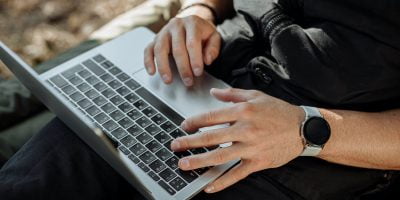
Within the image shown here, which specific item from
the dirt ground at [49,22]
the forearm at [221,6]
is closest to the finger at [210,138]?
the forearm at [221,6]

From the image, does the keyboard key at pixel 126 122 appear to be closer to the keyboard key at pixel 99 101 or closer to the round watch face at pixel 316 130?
the keyboard key at pixel 99 101

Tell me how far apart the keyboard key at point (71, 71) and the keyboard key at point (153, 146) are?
0.28 m

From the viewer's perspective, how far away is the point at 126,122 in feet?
3.34

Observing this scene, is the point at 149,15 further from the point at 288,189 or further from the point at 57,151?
the point at 288,189

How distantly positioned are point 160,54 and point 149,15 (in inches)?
17.2

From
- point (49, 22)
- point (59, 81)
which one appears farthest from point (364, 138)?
point (49, 22)

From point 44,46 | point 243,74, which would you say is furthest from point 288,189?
point 44,46

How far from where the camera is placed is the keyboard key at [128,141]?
0.97m

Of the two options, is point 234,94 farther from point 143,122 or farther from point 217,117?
point 143,122

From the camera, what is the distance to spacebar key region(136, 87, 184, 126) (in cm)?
102

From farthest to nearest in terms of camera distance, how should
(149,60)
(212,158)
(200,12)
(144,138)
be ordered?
(200,12)
(149,60)
(144,138)
(212,158)

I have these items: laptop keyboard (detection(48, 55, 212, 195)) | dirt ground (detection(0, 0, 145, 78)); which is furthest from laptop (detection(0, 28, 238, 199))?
dirt ground (detection(0, 0, 145, 78))

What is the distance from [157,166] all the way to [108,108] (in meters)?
0.20

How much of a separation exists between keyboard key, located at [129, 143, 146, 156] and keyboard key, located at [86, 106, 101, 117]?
5.1 inches
